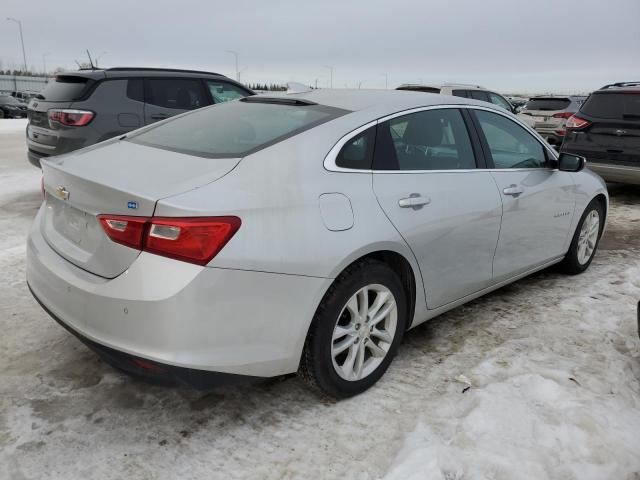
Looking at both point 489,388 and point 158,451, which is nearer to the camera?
point 158,451

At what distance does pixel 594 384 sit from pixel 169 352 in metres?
2.23

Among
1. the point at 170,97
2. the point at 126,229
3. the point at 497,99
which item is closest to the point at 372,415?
the point at 126,229

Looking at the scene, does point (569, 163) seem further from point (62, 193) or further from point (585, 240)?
point (62, 193)

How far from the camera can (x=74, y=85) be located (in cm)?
648

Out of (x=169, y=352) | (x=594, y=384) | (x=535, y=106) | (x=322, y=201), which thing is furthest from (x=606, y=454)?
(x=535, y=106)

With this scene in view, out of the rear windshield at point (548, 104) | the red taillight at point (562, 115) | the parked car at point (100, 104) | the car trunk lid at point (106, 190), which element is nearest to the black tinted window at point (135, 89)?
the parked car at point (100, 104)

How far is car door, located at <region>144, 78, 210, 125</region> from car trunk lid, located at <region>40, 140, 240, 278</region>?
13.7 ft

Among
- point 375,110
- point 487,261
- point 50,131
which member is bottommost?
point 487,261

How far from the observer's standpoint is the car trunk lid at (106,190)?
7.27 feet

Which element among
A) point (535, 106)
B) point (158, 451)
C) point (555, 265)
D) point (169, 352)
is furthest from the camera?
point (535, 106)

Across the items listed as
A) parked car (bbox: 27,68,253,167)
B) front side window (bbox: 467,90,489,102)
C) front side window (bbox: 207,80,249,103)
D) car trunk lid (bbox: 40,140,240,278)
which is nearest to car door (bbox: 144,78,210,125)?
parked car (bbox: 27,68,253,167)

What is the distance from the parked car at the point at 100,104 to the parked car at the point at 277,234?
3.38 metres

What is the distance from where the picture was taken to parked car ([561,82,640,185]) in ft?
24.4

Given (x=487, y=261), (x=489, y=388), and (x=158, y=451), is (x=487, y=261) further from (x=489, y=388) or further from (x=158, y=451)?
(x=158, y=451)
